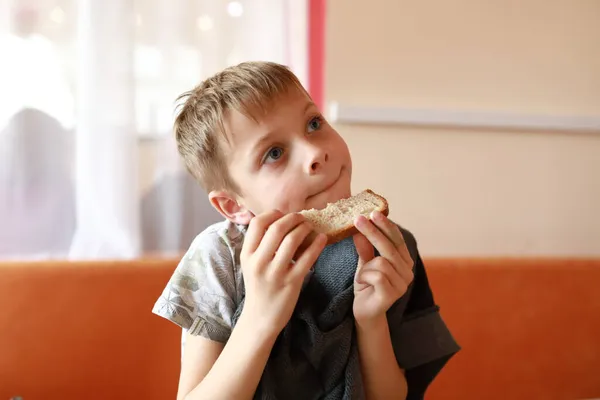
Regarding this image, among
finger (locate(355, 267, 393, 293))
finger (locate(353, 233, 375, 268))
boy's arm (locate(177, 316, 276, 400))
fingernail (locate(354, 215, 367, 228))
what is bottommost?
boy's arm (locate(177, 316, 276, 400))

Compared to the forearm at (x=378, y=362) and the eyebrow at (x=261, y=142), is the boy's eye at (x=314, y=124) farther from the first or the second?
the forearm at (x=378, y=362)

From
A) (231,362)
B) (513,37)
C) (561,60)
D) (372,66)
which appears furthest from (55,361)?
(561,60)

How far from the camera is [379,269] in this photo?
31.0 inches

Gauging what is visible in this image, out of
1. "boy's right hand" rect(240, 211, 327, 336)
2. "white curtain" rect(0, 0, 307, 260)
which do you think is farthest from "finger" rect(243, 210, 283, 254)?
"white curtain" rect(0, 0, 307, 260)

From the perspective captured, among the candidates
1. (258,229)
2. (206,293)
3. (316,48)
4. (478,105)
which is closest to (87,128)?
(316,48)

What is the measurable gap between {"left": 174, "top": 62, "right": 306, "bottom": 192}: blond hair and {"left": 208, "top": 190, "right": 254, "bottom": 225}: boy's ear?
14 mm

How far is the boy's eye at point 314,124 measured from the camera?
2.81 feet

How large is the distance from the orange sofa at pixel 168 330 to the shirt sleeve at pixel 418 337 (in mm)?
515

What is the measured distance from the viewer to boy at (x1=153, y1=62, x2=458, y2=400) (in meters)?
0.76

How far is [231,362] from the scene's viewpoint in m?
0.78

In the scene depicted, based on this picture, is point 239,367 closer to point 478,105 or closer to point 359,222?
point 359,222

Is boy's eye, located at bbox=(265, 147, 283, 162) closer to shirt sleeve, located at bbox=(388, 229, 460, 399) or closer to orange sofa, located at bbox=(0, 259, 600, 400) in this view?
shirt sleeve, located at bbox=(388, 229, 460, 399)

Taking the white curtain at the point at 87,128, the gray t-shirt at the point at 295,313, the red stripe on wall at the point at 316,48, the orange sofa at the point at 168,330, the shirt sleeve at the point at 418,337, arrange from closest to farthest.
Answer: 1. the gray t-shirt at the point at 295,313
2. the shirt sleeve at the point at 418,337
3. the orange sofa at the point at 168,330
4. the white curtain at the point at 87,128
5. the red stripe on wall at the point at 316,48

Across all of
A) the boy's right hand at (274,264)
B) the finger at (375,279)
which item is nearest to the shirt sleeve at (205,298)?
the boy's right hand at (274,264)
